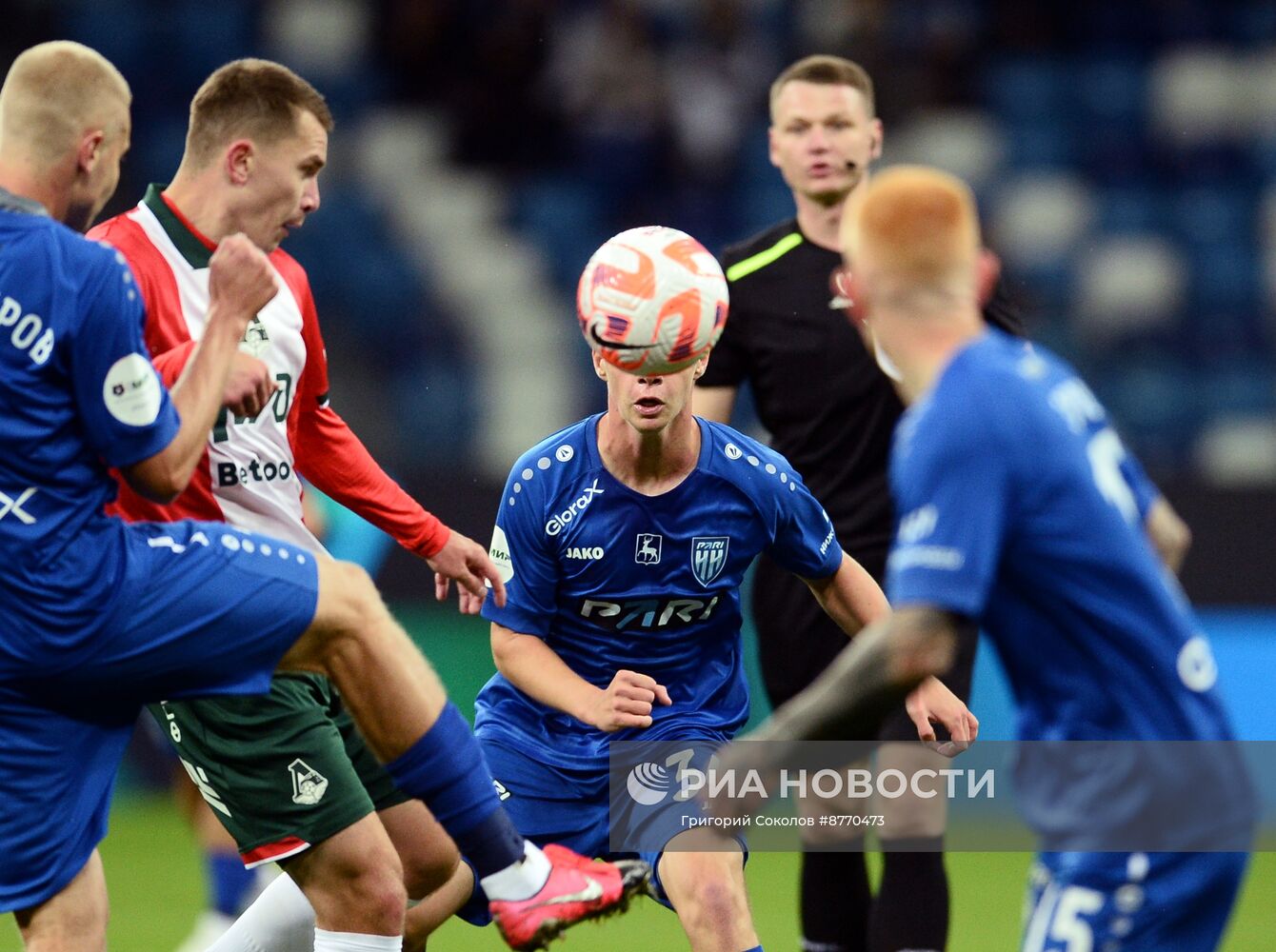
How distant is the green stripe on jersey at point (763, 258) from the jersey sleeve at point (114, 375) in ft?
8.32

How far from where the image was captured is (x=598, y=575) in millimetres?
4723

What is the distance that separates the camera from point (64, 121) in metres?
3.79

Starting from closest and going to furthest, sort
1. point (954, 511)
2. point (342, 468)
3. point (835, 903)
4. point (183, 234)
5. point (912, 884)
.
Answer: point (954, 511), point (183, 234), point (342, 468), point (912, 884), point (835, 903)

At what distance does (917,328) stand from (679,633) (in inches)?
65.5

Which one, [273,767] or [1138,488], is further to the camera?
[273,767]

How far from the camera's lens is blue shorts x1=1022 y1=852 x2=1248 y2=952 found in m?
3.15

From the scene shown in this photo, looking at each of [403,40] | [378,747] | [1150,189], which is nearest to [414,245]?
[403,40]

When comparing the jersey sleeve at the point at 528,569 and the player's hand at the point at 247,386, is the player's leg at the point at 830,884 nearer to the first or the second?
the jersey sleeve at the point at 528,569

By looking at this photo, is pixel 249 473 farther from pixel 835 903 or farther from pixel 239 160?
pixel 835 903

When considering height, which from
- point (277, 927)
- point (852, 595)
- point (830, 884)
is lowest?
point (830, 884)

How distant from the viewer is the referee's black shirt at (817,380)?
5.71 metres

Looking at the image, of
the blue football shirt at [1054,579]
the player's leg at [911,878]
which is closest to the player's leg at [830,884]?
the player's leg at [911,878]

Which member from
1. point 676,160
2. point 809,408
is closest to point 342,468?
point 809,408

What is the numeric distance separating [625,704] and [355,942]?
82 cm
